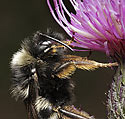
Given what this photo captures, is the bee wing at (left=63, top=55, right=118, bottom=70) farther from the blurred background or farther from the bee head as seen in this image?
the blurred background

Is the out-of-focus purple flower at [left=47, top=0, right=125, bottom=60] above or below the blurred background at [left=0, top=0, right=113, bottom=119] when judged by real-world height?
above

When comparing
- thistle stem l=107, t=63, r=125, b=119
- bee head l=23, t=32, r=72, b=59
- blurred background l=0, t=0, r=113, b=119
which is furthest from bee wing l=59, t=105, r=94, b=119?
blurred background l=0, t=0, r=113, b=119

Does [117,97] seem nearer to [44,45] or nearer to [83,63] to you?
[83,63]

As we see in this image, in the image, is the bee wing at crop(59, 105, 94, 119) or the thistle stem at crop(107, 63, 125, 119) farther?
the bee wing at crop(59, 105, 94, 119)

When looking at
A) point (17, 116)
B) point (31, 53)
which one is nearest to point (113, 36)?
point (31, 53)

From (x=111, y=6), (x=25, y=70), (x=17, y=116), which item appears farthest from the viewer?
(x=17, y=116)

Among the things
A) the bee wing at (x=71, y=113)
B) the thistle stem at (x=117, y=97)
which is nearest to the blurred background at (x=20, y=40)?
the bee wing at (x=71, y=113)

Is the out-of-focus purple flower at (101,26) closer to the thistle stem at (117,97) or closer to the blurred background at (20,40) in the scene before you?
the thistle stem at (117,97)

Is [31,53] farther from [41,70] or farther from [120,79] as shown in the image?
[120,79]
